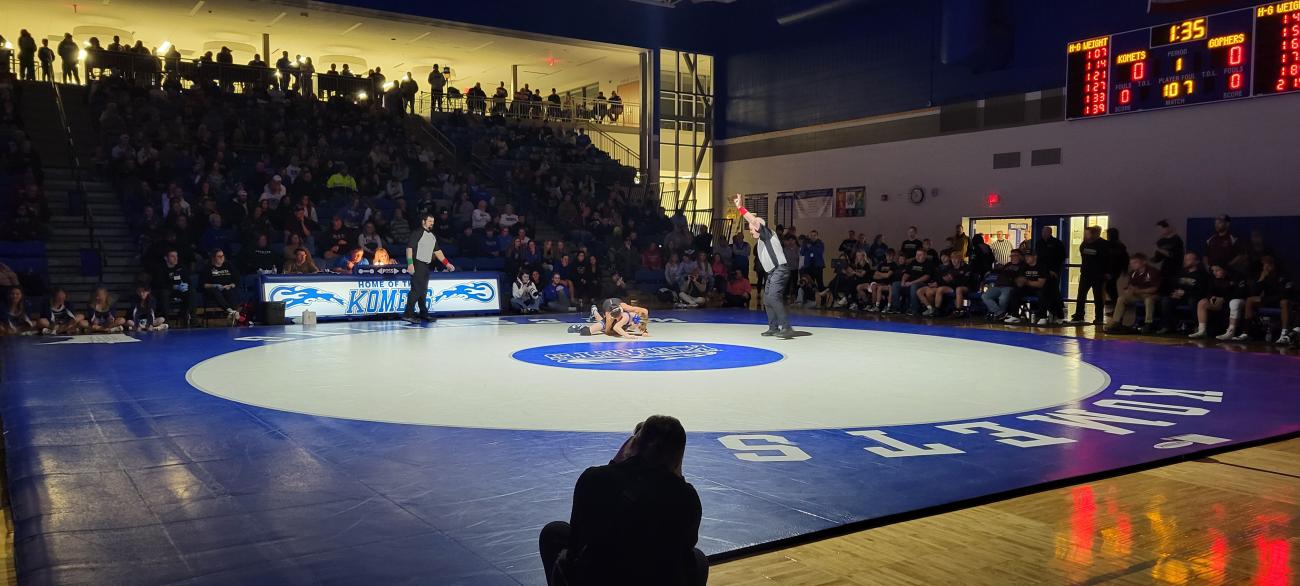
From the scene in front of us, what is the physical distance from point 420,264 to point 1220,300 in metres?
11.5

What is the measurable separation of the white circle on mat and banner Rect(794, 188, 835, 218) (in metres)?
10.7

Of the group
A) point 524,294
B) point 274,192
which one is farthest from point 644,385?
point 274,192

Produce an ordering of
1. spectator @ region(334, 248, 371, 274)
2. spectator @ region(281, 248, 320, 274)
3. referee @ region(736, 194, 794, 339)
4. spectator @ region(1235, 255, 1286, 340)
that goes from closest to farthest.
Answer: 1. referee @ region(736, 194, 794, 339)
2. spectator @ region(1235, 255, 1286, 340)
3. spectator @ region(281, 248, 320, 274)
4. spectator @ region(334, 248, 371, 274)

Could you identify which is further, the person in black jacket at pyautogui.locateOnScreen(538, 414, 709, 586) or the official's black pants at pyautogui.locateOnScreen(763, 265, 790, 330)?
the official's black pants at pyautogui.locateOnScreen(763, 265, 790, 330)

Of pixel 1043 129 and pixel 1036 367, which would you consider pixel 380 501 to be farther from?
pixel 1043 129

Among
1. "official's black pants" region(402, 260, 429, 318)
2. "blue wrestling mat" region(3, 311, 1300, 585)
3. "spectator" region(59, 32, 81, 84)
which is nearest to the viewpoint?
"blue wrestling mat" region(3, 311, 1300, 585)

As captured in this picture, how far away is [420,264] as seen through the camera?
556 inches

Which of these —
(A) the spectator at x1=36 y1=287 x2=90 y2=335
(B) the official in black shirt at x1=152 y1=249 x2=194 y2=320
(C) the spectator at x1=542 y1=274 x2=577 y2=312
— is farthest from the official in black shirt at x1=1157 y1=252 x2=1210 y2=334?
(A) the spectator at x1=36 y1=287 x2=90 y2=335

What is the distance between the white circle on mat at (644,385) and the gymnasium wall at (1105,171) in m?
6.16

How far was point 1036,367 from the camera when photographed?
9352 millimetres

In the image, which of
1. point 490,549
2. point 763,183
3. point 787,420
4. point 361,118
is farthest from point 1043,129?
point 490,549

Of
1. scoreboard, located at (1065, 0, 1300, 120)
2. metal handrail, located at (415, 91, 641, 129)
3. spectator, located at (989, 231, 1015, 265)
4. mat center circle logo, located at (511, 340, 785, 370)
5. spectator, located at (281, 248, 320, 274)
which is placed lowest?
mat center circle logo, located at (511, 340, 785, 370)

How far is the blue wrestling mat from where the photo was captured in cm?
385

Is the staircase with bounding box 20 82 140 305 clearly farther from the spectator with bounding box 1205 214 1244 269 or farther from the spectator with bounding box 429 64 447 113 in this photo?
the spectator with bounding box 1205 214 1244 269
